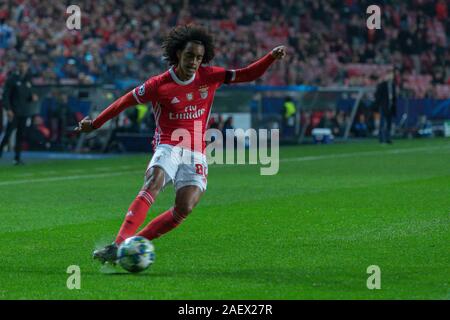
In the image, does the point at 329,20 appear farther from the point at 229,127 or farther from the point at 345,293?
the point at 345,293

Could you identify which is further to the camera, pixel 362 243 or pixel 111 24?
pixel 111 24

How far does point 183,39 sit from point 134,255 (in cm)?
224

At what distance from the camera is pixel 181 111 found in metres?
11.1

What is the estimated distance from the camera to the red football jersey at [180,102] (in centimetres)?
1105

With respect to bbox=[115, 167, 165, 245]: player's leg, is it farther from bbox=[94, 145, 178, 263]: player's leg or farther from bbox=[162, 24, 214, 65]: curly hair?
bbox=[162, 24, 214, 65]: curly hair

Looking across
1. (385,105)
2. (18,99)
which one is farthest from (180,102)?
(385,105)

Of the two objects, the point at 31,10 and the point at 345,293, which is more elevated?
the point at 31,10

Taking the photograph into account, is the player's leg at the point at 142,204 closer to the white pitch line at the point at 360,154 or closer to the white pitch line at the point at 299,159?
the white pitch line at the point at 299,159

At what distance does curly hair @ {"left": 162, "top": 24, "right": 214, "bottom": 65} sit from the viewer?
11148mm

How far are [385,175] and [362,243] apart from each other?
980cm

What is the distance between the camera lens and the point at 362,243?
39.5 feet

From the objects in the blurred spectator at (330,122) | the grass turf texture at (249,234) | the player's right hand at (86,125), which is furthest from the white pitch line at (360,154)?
the player's right hand at (86,125)

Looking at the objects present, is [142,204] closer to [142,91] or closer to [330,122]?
[142,91]
